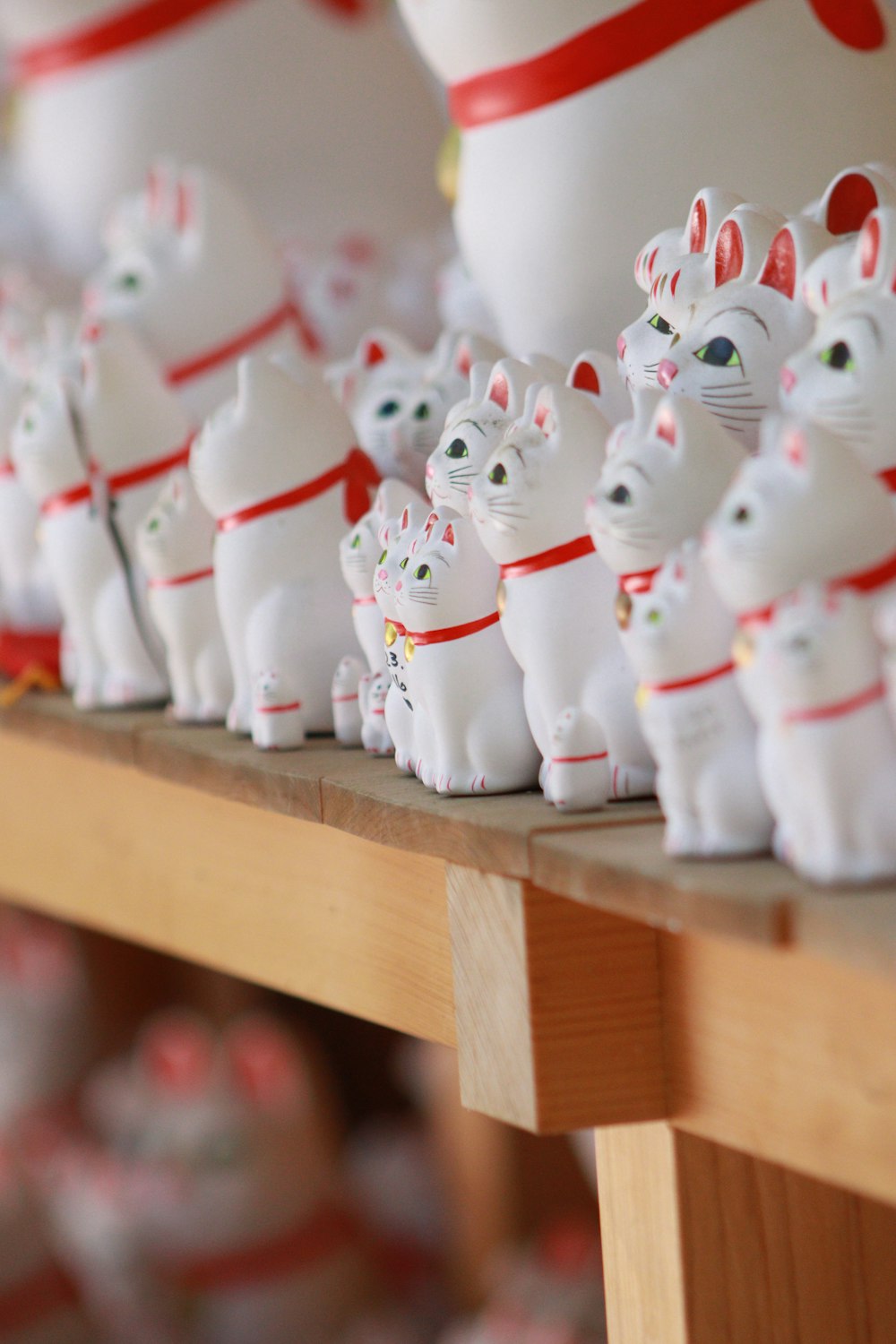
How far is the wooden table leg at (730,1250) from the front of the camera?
32.3 inches

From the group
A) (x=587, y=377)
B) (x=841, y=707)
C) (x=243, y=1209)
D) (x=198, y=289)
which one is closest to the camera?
(x=841, y=707)

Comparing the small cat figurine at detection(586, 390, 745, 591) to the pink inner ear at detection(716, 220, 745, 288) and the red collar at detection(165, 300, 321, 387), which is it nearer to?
the pink inner ear at detection(716, 220, 745, 288)

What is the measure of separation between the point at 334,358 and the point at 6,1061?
1.12 m

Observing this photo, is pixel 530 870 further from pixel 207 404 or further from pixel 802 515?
pixel 207 404

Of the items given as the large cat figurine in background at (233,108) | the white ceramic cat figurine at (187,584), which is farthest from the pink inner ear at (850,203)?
the large cat figurine in background at (233,108)

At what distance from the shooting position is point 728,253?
815 millimetres

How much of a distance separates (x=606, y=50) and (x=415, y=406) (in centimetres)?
25

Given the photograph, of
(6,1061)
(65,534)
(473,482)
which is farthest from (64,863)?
(6,1061)

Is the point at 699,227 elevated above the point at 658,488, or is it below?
above

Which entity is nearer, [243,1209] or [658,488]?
[658,488]

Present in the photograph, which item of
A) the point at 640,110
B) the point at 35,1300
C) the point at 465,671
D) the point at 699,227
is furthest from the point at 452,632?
the point at 35,1300

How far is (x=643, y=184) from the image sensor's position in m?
1.06

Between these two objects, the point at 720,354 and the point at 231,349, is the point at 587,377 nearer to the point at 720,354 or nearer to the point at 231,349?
the point at 720,354

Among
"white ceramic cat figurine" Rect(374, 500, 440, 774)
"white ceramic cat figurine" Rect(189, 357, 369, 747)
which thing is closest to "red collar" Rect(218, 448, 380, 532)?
"white ceramic cat figurine" Rect(189, 357, 369, 747)
